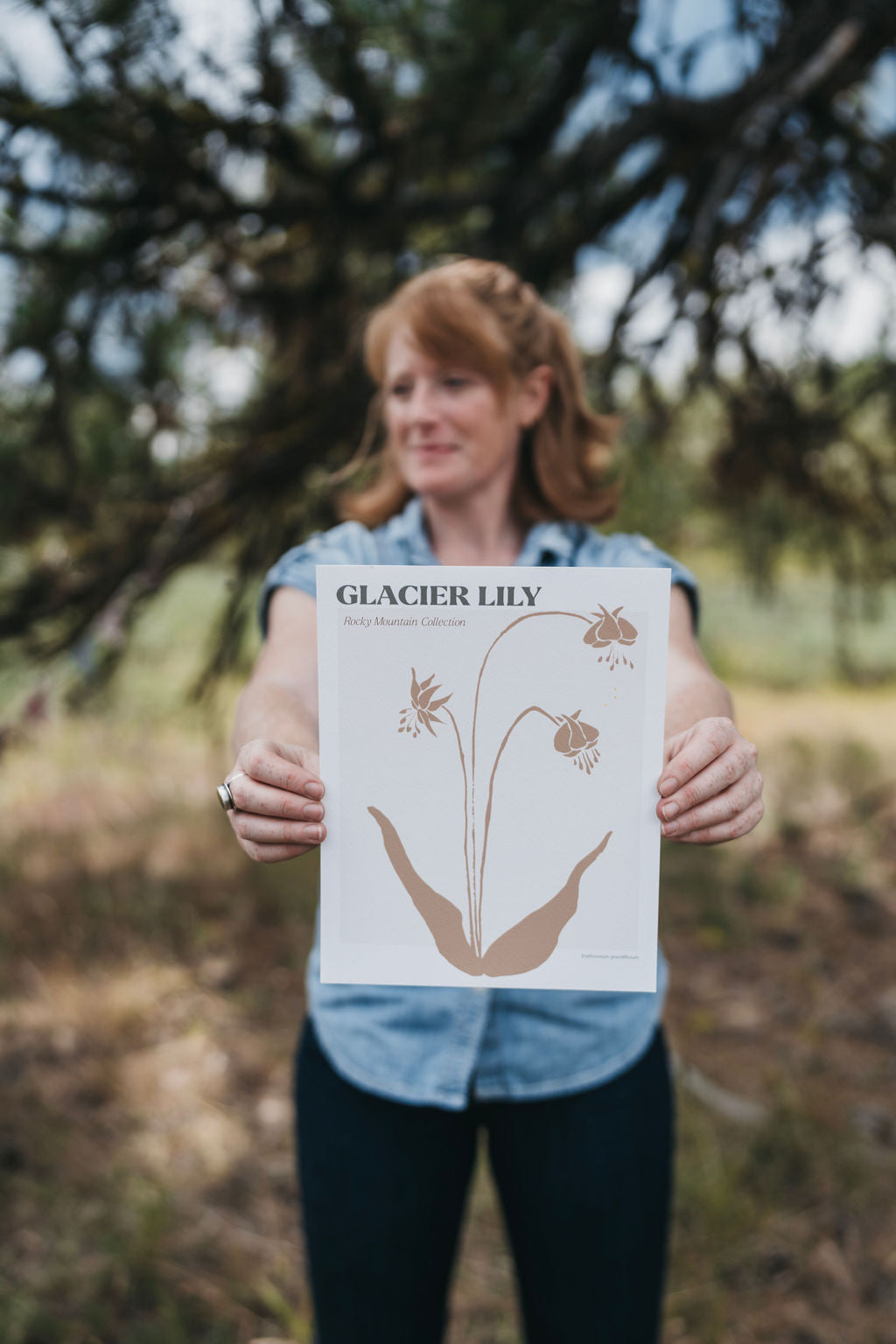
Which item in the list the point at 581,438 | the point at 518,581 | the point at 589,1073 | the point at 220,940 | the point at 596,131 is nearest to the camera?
the point at 518,581

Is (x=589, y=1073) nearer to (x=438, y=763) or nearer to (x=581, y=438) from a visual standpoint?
(x=438, y=763)

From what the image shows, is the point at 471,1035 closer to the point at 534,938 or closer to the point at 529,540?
the point at 534,938

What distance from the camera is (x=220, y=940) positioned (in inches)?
115

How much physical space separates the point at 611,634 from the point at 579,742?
0.10m

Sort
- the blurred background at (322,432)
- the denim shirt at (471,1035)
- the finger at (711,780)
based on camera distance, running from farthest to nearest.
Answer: the blurred background at (322,432) < the denim shirt at (471,1035) < the finger at (711,780)

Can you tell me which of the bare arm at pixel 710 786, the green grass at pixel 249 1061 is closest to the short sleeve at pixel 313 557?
the bare arm at pixel 710 786

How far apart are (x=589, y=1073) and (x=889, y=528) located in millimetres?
1825

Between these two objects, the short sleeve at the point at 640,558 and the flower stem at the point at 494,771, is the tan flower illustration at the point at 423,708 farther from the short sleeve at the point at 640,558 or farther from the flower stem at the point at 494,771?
the short sleeve at the point at 640,558

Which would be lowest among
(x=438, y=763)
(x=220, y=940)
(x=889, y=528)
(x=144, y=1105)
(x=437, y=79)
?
(x=144, y=1105)

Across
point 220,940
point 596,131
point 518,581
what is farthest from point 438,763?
point 220,940

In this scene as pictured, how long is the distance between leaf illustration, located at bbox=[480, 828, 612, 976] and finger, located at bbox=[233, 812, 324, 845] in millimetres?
64

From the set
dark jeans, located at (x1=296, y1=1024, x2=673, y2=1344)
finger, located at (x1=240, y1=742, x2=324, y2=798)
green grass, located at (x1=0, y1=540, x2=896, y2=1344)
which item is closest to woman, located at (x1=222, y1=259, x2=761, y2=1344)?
dark jeans, located at (x1=296, y1=1024, x2=673, y2=1344)

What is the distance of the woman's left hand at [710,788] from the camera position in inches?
30.9

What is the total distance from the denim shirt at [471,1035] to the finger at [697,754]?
291 mm
